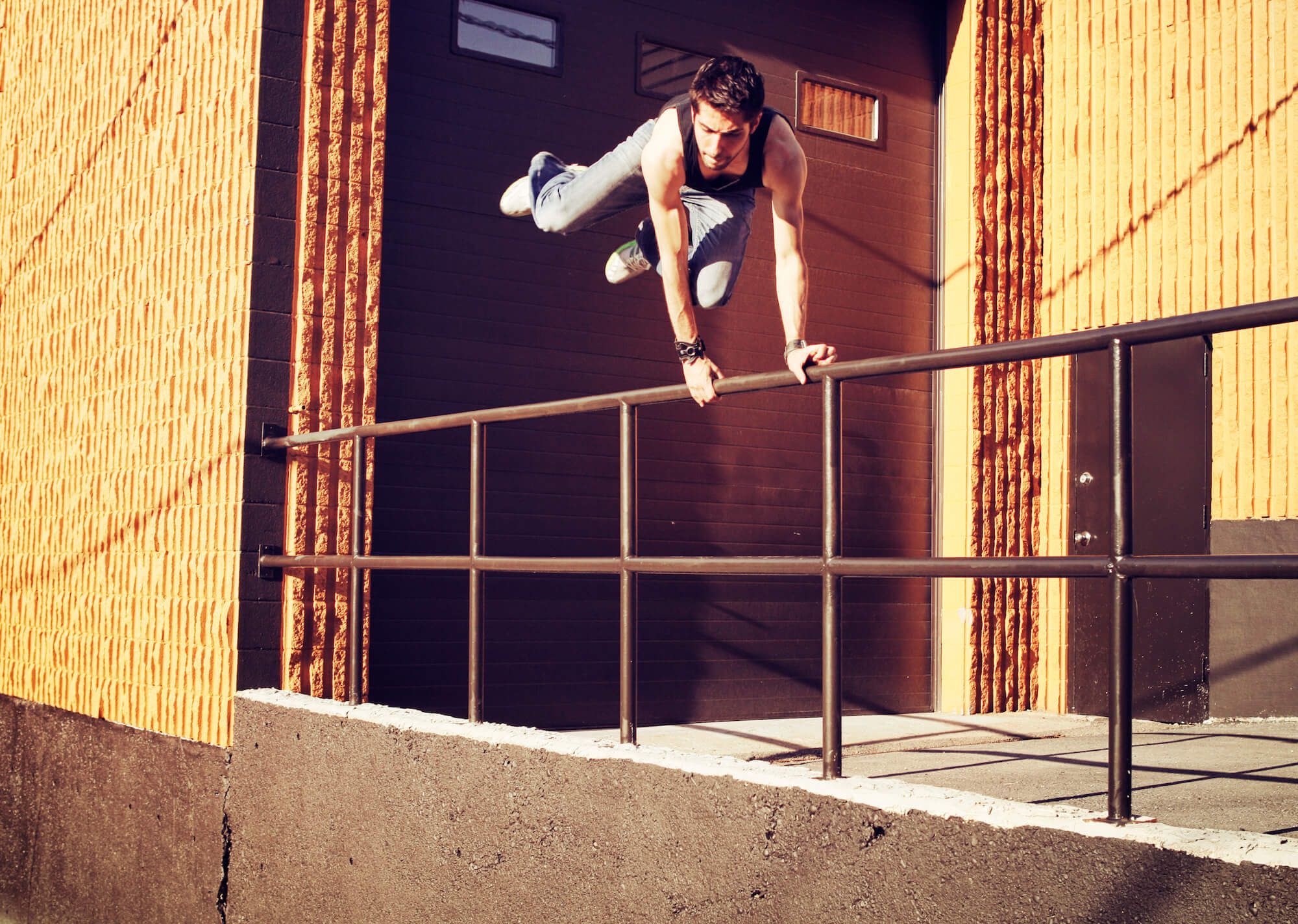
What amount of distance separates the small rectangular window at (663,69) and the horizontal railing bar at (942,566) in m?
4.25

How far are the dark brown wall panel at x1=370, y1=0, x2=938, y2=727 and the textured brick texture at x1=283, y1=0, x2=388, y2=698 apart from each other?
0.76 m

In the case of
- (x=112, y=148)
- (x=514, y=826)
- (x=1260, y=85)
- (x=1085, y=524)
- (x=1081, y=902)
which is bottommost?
(x=514, y=826)

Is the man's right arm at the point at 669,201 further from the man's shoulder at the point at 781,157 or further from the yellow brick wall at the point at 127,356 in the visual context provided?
the yellow brick wall at the point at 127,356

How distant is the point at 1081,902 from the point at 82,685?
5937 millimetres

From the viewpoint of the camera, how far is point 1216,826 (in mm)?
4176

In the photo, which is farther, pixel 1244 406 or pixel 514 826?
pixel 1244 406

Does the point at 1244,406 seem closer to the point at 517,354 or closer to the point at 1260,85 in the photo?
the point at 1260,85

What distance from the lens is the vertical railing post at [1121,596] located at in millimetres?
2627

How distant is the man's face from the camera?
4297mm

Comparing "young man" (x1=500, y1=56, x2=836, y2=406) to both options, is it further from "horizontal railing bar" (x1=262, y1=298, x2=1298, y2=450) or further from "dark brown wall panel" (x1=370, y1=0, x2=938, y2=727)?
"dark brown wall panel" (x1=370, y1=0, x2=938, y2=727)

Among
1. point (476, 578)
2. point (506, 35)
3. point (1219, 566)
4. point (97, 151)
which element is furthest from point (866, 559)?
point (97, 151)

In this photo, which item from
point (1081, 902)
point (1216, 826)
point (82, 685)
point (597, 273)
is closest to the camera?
point (1081, 902)

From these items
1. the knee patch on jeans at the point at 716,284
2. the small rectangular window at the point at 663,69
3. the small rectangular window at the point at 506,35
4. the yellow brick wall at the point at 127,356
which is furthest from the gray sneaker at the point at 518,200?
the small rectangular window at the point at 663,69

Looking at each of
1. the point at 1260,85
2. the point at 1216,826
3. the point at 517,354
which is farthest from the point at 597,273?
the point at 1216,826
